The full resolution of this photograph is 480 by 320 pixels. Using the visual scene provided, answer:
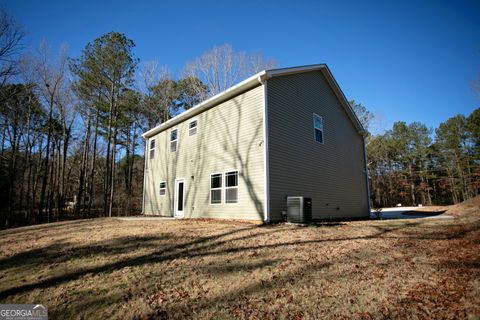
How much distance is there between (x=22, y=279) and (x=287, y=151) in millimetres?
8280

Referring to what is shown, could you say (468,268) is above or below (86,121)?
below

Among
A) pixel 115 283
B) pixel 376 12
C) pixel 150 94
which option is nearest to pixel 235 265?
pixel 115 283

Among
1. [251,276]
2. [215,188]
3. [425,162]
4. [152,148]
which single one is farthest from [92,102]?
[425,162]

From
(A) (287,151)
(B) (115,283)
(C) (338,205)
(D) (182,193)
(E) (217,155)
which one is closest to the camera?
(B) (115,283)

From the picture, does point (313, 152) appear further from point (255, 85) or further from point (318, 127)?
point (255, 85)

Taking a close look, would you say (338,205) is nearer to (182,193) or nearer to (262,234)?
(262,234)

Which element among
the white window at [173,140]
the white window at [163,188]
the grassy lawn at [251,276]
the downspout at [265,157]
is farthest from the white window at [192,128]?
the grassy lawn at [251,276]

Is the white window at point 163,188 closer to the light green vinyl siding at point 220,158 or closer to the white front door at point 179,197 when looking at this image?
the light green vinyl siding at point 220,158

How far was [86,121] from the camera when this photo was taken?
2198 centimetres

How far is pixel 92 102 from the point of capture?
66.3 ft

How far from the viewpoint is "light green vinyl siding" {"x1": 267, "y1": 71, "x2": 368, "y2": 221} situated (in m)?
9.40

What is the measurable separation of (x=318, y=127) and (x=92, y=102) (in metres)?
18.2

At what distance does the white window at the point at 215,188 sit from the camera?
1055cm

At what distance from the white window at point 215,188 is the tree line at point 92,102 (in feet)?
32.8
